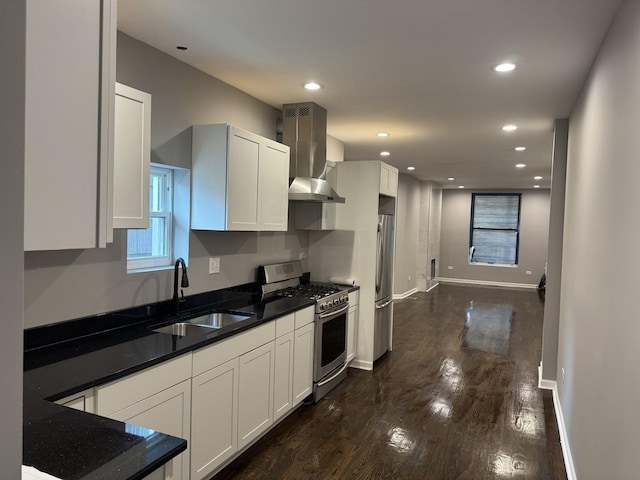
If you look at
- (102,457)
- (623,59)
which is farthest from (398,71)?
(102,457)

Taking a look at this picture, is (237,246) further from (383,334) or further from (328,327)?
(383,334)

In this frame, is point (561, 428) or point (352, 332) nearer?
point (561, 428)

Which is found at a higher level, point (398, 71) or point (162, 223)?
point (398, 71)

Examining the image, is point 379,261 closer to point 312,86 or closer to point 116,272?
point 312,86

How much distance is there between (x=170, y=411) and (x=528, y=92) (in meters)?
3.37

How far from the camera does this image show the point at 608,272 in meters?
2.07

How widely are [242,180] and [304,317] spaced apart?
46.9 inches

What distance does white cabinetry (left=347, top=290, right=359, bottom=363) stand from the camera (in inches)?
180

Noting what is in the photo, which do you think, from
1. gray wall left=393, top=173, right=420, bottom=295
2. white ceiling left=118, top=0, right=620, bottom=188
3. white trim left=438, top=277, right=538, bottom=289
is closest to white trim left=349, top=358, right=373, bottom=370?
white ceiling left=118, top=0, right=620, bottom=188

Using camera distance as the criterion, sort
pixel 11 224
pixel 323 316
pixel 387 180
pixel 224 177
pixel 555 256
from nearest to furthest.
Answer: pixel 11 224 < pixel 224 177 < pixel 323 316 < pixel 555 256 < pixel 387 180

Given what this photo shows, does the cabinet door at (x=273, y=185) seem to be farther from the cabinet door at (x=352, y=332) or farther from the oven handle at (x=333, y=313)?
the cabinet door at (x=352, y=332)

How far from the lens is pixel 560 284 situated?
424 cm

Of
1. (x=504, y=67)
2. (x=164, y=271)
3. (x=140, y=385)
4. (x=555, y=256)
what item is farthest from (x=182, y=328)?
(x=555, y=256)

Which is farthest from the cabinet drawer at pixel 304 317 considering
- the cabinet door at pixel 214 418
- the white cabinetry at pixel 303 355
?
the cabinet door at pixel 214 418
